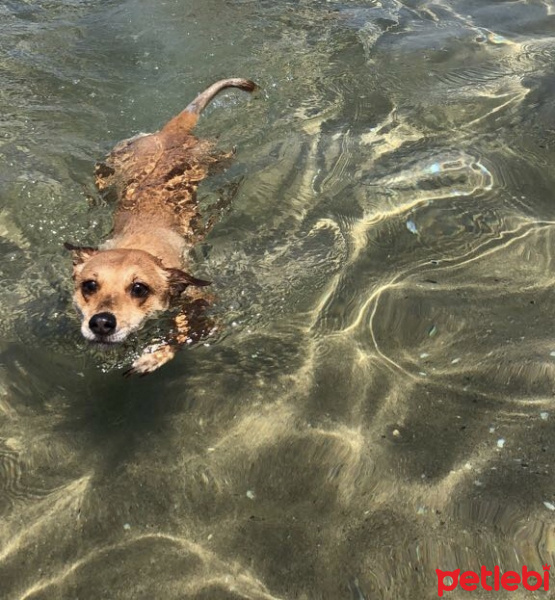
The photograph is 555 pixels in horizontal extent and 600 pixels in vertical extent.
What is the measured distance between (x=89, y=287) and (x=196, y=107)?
2.53 m

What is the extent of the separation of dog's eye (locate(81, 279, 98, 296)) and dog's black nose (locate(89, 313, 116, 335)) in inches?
10.6

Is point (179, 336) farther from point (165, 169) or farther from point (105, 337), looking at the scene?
point (165, 169)

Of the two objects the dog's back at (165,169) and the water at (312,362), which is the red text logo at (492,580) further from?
the dog's back at (165,169)

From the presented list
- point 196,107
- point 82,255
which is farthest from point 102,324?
point 196,107

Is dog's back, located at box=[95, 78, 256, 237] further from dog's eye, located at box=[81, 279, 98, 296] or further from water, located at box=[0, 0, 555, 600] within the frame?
dog's eye, located at box=[81, 279, 98, 296]

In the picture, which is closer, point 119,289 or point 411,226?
point 119,289

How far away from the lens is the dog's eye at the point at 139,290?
11.6ft

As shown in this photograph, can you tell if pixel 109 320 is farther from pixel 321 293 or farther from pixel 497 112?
pixel 497 112

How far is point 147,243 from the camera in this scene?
4.14 meters

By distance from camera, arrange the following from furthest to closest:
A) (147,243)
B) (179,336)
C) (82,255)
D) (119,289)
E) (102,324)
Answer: (147,243), (82,255), (179,336), (119,289), (102,324)

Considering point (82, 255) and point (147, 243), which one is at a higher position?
point (82, 255)

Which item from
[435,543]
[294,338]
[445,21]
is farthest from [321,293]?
[445,21]

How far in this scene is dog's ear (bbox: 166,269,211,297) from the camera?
3.65 meters

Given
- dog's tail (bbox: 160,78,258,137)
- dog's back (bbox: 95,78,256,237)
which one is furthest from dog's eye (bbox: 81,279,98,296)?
dog's tail (bbox: 160,78,258,137)
